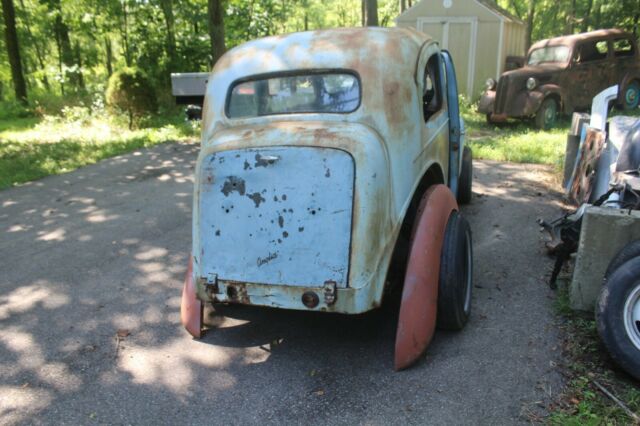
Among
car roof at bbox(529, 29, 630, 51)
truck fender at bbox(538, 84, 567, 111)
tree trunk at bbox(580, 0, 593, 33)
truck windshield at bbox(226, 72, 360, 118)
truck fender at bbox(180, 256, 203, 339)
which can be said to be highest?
tree trunk at bbox(580, 0, 593, 33)

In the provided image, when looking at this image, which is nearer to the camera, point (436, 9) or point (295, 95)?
point (295, 95)

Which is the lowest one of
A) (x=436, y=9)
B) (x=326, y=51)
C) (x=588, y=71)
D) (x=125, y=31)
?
(x=588, y=71)

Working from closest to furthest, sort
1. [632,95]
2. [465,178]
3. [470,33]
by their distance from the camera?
[465,178] → [632,95] → [470,33]

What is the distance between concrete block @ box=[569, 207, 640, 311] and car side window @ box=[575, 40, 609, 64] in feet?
34.2

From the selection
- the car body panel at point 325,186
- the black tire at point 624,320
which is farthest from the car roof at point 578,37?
the black tire at point 624,320

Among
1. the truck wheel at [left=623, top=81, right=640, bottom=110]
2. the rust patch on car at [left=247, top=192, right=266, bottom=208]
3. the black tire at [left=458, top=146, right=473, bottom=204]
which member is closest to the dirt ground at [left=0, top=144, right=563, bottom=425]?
the black tire at [left=458, top=146, right=473, bottom=204]

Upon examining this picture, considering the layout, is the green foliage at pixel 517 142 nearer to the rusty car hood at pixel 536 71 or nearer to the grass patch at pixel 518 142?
the grass patch at pixel 518 142

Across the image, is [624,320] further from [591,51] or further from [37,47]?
[37,47]

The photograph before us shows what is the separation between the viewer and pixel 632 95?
523 inches

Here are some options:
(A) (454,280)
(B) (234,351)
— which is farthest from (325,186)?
(B) (234,351)

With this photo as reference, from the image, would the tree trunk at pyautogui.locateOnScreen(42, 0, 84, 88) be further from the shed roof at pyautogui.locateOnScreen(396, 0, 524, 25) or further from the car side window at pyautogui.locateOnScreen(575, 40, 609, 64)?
the car side window at pyautogui.locateOnScreen(575, 40, 609, 64)

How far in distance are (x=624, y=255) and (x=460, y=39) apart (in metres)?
13.7

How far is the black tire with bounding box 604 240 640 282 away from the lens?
10.3ft

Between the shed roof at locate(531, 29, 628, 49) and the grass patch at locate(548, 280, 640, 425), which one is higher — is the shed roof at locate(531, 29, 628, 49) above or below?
above
